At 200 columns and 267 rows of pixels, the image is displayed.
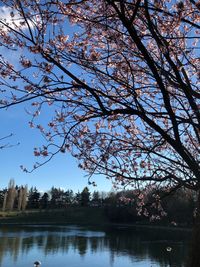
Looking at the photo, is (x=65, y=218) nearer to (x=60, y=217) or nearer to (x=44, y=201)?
(x=60, y=217)

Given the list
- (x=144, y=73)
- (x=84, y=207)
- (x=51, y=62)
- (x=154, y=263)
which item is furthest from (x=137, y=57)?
(x=84, y=207)

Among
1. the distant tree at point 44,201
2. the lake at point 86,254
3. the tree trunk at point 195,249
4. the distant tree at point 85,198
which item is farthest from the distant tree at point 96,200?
the tree trunk at point 195,249

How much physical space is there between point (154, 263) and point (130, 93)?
71.5ft

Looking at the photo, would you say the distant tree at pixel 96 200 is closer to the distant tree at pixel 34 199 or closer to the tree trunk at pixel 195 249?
the distant tree at pixel 34 199

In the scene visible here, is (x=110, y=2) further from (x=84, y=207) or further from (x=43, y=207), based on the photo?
(x=43, y=207)

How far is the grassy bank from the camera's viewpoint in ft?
208

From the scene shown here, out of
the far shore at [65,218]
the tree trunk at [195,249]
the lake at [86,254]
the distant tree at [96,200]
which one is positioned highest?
the distant tree at [96,200]

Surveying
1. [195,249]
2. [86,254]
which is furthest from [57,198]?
[195,249]

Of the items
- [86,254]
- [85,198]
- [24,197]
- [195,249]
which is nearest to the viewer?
[195,249]

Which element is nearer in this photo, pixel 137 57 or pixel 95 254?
pixel 137 57

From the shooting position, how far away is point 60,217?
66.9 meters

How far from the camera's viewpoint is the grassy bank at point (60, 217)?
63.4 meters

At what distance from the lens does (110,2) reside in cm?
337

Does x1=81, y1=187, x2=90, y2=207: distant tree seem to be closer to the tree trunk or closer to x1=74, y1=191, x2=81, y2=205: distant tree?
x1=74, y1=191, x2=81, y2=205: distant tree
